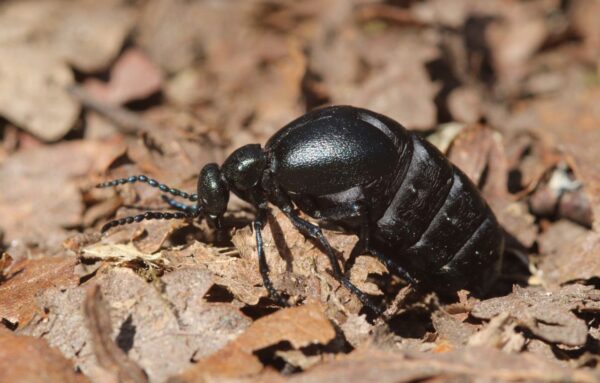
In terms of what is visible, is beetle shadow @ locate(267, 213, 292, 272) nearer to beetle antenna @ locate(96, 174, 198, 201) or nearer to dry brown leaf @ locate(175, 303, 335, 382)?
dry brown leaf @ locate(175, 303, 335, 382)

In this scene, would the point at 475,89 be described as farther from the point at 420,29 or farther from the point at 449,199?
the point at 449,199

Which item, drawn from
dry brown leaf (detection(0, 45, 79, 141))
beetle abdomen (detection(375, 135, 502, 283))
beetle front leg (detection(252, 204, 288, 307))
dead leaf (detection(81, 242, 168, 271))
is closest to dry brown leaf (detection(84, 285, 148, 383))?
dead leaf (detection(81, 242, 168, 271))

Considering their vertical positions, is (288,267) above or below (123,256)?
above

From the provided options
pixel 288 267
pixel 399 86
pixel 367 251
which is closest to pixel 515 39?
pixel 399 86

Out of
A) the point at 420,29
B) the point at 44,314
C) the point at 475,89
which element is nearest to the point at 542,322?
the point at 44,314

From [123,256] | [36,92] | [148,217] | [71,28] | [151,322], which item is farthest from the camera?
[71,28]

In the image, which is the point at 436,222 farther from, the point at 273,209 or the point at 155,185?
the point at 155,185

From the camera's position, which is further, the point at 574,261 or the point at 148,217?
the point at 574,261
